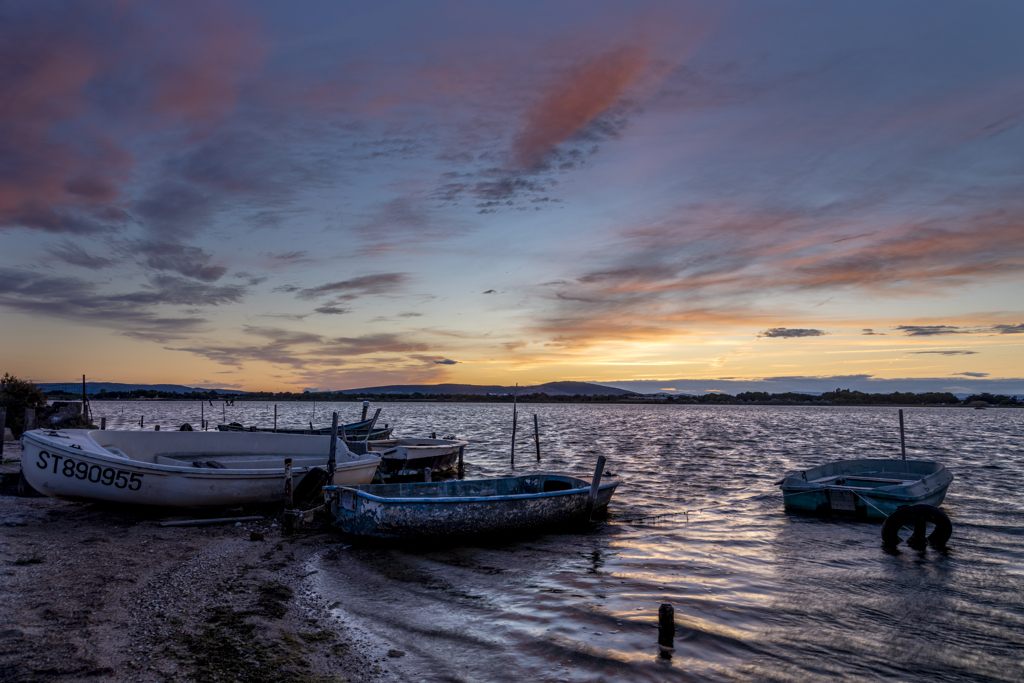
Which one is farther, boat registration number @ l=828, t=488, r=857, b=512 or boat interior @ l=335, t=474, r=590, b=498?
boat registration number @ l=828, t=488, r=857, b=512

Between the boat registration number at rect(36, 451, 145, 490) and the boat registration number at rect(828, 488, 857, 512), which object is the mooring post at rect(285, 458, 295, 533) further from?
the boat registration number at rect(828, 488, 857, 512)

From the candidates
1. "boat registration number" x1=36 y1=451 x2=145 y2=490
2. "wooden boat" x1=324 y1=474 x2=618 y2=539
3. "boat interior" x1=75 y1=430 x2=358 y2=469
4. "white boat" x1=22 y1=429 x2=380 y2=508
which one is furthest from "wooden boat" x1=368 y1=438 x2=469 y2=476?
"boat registration number" x1=36 y1=451 x2=145 y2=490

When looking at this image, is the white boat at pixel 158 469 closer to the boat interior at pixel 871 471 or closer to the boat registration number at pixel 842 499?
the boat registration number at pixel 842 499

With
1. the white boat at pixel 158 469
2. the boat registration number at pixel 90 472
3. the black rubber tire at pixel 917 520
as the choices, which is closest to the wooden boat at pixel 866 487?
the black rubber tire at pixel 917 520

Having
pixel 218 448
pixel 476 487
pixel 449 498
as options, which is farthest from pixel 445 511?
pixel 218 448

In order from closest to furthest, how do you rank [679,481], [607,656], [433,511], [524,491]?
[607,656] < [433,511] < [524,491] < [679,481]

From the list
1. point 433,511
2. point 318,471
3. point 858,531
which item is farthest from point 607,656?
point 858,531

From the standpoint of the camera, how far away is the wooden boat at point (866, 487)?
655 inches

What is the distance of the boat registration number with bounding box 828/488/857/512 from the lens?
16.9 metres

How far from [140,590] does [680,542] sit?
37.6 ft

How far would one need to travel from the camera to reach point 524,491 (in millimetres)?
16859

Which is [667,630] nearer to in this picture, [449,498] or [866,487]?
[449,498]

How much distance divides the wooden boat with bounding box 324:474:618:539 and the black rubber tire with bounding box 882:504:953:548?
23.3ft

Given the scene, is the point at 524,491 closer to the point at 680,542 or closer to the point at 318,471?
the point at 680,542
